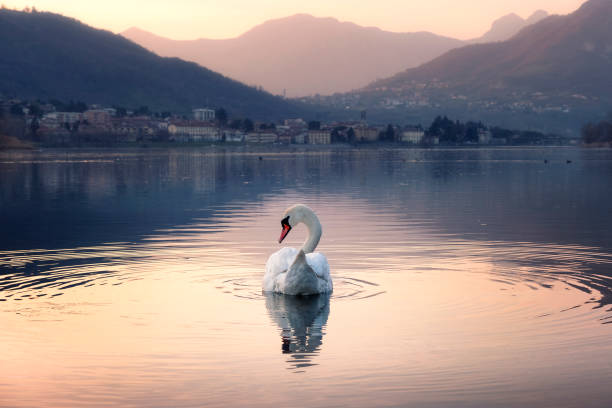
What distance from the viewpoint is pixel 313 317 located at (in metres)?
13.8

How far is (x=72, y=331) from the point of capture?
42.2ft

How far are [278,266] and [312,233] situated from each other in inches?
36.2

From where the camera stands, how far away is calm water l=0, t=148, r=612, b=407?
9.88 metres

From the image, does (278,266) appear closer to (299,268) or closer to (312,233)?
(299,268)

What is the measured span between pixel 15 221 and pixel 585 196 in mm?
26197

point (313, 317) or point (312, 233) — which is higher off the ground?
point (312, 233)

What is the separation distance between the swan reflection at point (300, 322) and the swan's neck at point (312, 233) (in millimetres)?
916

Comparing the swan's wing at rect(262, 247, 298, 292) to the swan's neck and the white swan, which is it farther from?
the swan's neck

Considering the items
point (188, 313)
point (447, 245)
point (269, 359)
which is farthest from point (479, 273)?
point (269, 359)

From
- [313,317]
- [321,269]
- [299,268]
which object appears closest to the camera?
[313,317]

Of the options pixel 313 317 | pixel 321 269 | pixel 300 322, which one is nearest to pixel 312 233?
pixel 321 269

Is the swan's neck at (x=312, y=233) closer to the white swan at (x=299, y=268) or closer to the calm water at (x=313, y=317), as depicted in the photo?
the white swan at (x=299, y=268)

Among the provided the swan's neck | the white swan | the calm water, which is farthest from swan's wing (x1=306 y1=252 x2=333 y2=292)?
the calm water

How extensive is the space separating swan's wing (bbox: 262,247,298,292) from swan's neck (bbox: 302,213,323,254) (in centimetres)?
28
